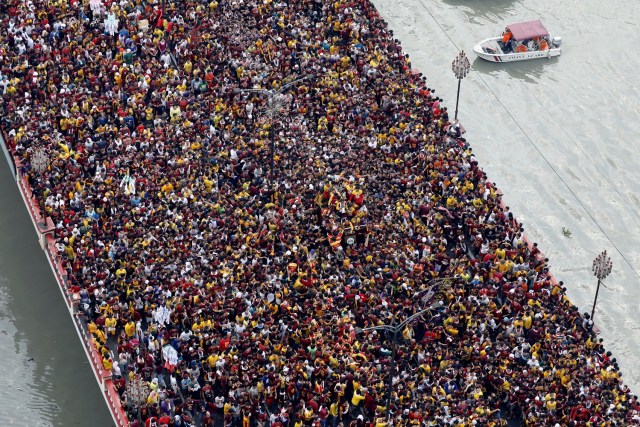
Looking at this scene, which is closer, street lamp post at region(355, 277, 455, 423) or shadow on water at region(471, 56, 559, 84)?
street lamp post at region(355, 277, 455, 423)

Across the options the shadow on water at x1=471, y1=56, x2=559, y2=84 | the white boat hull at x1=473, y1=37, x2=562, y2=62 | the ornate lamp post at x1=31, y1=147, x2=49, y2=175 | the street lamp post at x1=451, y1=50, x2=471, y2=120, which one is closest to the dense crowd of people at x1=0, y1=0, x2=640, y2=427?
the ornate lamp post at x1=31, y1=147, x2=49, y2=175

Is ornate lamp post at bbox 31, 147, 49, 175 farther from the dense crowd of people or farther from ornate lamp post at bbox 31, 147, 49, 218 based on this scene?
the dense crowd of people

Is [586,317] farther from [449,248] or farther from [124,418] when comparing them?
[124,418]

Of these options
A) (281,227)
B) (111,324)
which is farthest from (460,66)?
(111,324)

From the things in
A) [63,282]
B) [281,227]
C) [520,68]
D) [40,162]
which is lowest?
[520,68]

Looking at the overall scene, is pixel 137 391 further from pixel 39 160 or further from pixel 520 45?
pixel 520 45
